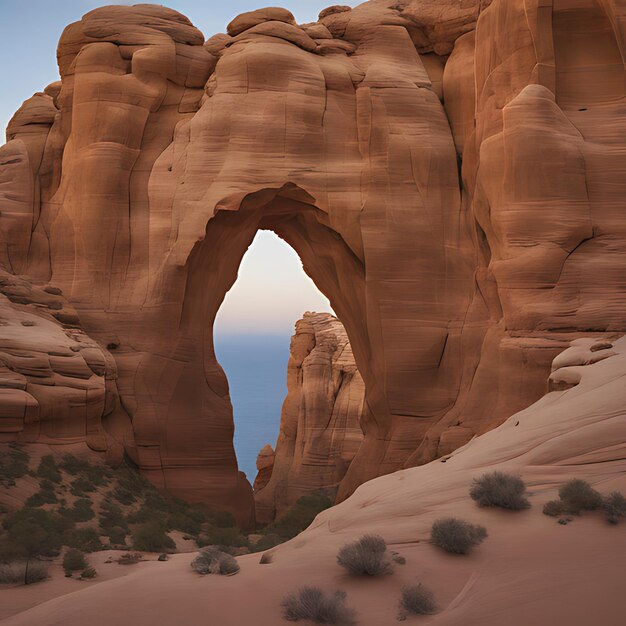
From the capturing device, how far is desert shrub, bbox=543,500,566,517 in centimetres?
545

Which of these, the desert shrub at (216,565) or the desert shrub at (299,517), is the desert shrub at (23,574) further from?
the desert shrub at (299,517)

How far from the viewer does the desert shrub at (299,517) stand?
20656 mm

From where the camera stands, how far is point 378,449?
20.7 metres

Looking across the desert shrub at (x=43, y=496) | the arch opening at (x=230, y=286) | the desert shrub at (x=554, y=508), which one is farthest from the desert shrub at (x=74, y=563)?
the arch opening at (x=230, y=286)

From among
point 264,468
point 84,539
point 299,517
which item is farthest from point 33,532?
point 264,468

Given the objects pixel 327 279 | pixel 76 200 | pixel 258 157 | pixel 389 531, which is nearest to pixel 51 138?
pixel 76 200

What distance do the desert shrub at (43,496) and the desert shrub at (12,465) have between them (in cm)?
48

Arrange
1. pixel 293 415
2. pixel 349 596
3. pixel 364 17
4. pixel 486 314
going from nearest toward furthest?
pixel 349 596, pixel 486 314, pixel 364 17, pixel 293 415

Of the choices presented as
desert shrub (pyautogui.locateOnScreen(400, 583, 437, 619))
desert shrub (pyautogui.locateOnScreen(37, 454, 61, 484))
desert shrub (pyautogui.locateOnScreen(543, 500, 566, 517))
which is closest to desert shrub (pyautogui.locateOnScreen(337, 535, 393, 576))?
desert shrub (pyautogui.locateOnScreen(400, 583, 437, 619))

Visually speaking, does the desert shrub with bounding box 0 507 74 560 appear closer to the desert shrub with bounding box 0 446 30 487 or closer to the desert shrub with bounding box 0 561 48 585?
the desert shrub with bounding box 0 446 30 487

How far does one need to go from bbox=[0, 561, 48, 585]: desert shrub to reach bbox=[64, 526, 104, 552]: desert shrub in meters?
2.65

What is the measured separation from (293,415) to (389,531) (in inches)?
1199

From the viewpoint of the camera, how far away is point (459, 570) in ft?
16.3

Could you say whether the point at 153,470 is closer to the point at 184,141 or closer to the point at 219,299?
the point at 219,299
